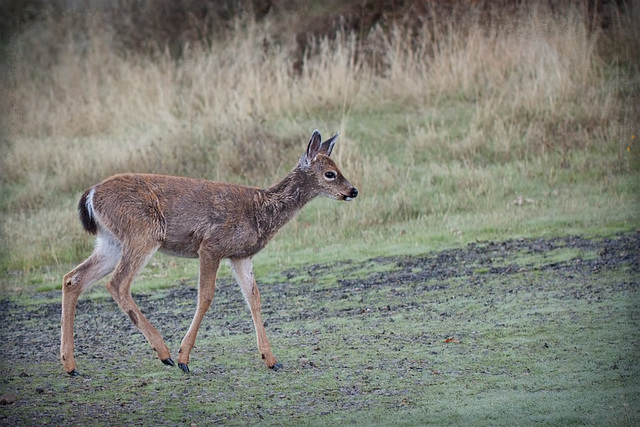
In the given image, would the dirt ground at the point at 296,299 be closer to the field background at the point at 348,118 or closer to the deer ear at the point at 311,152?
the field background at the point at 348,118

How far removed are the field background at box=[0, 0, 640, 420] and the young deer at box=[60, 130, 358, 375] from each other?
3.15m

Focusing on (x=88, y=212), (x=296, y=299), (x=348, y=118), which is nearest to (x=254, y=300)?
(x=88, y=212)

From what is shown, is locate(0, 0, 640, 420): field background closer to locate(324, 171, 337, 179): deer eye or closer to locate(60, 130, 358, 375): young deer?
locate(324, 171, 337, 179): deer eye

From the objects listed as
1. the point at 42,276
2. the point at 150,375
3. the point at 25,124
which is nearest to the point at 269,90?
the point at 25,124

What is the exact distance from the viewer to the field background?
13.1 m

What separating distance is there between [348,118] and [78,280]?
33.4 feet

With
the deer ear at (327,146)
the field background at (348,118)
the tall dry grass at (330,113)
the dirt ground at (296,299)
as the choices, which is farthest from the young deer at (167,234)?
the tall dry grass at (330,113)

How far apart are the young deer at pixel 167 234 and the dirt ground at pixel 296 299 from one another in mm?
402

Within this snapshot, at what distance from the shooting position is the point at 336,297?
10.0 meters

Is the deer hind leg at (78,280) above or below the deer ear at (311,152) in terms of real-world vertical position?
below

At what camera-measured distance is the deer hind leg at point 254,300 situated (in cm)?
746

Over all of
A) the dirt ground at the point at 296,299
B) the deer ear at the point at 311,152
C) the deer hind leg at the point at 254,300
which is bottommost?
the dirt ground at the point at 296,299

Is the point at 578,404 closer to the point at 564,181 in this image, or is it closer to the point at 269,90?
the point at 564,181

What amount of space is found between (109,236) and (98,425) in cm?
218
